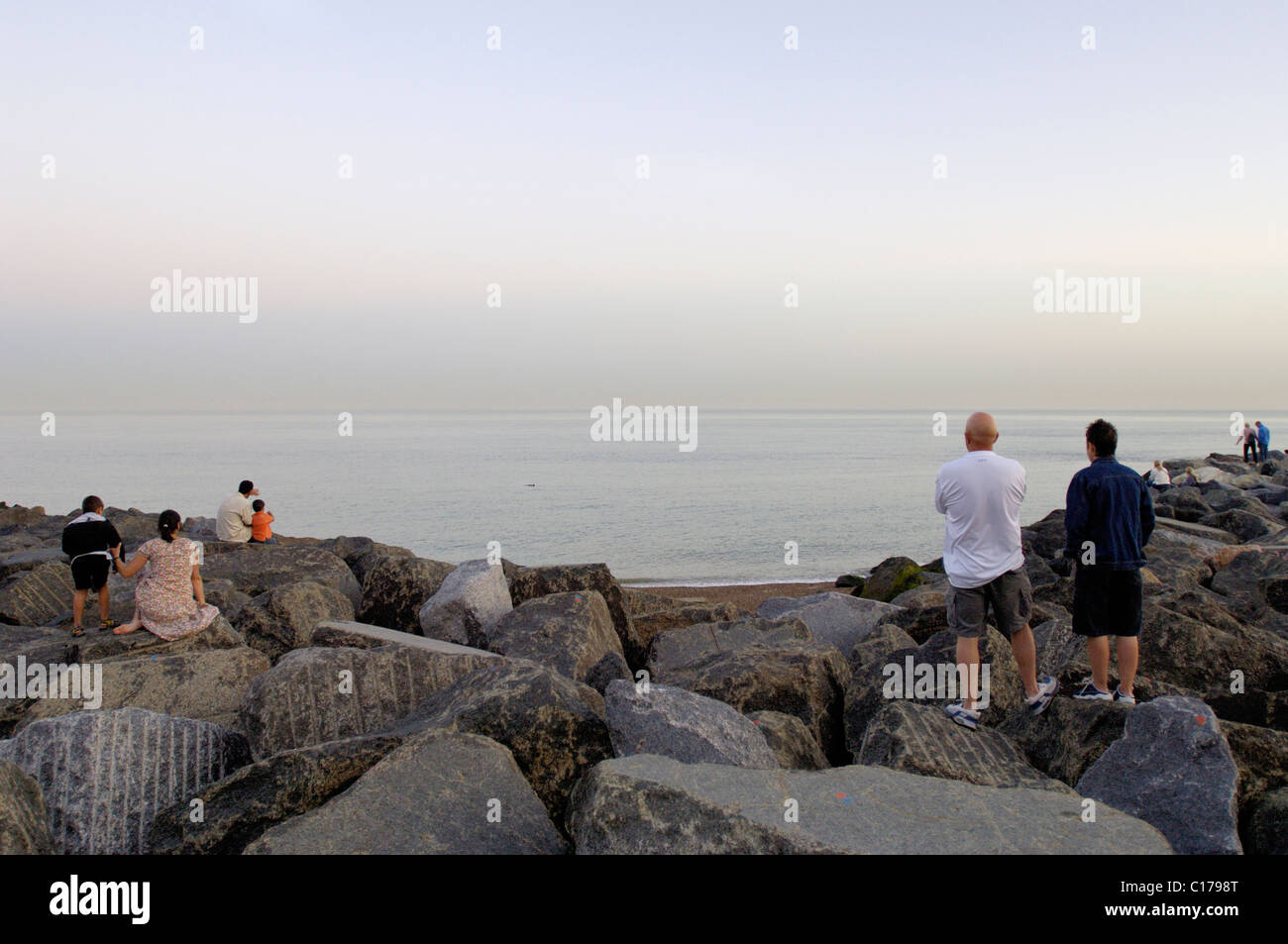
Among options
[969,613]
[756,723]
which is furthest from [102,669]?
[969,613]

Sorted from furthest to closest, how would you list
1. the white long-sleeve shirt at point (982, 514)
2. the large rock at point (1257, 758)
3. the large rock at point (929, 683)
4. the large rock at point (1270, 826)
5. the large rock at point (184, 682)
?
the large rock at point (184, 682) → the large rock at point (929, 683) → the white long-sleeve shirt at point (982, 514) → the large rock at point (1257, 758) → the large rock at point (1270, 826)

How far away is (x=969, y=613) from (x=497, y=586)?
4.86 meters

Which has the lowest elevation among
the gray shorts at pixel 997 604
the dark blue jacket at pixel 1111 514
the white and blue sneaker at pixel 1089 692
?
the white and blue sneaker at pixel 1089 692

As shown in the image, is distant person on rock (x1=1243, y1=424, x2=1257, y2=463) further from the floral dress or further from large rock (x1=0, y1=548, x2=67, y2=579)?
the floral dress

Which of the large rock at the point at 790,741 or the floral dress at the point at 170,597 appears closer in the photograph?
the large rock at the point at 790,741

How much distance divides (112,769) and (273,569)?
24.4 ft

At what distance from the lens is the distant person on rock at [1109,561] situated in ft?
20.0

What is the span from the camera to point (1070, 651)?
6949 mm

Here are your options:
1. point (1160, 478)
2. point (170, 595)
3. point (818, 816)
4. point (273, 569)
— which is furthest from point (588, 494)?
point (818, 816)

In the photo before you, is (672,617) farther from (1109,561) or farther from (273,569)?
(273,569)

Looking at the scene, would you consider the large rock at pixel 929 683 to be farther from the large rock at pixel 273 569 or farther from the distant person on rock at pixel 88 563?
the distant person on rock at pixel 88 563

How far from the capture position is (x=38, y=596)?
35.8ft

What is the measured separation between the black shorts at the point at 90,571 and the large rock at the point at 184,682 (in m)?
2.94

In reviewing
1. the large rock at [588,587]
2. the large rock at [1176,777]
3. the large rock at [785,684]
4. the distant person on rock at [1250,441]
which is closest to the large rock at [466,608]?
the large rock at [588,587]
